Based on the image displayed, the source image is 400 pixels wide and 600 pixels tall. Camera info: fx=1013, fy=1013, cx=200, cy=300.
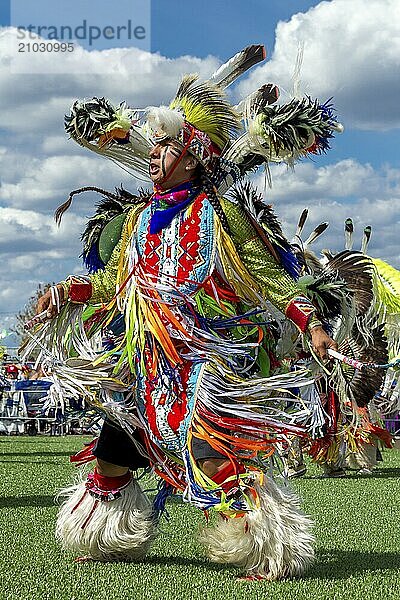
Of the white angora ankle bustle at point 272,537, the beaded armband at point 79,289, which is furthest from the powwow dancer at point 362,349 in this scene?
the beaded armband at point 79,289

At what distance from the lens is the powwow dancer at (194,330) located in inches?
167

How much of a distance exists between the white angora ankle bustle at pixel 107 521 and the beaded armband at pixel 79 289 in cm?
81

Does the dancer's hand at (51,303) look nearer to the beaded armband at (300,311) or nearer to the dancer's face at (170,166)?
the dancer's face at (170,166)

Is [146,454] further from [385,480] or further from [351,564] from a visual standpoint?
[385,480]

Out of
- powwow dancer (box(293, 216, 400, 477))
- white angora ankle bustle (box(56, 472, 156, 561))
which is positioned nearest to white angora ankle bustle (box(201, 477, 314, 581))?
white angora ankle bustle (box(56, 472, 156, 561))

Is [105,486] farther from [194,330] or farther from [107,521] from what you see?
[194,330]

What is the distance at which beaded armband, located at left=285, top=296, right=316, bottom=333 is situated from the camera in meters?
4.29

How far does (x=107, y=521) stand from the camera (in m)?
4.60

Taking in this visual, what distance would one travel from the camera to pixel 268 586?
4129 millimetres

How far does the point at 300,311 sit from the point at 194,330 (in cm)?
46

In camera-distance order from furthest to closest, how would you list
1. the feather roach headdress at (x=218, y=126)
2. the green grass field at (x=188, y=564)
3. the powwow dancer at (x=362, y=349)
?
the powwow dancer at (x=362, y=349) < the feather roach headdress at (x=218, y=126) < the green grass field at (x=188, y=564)

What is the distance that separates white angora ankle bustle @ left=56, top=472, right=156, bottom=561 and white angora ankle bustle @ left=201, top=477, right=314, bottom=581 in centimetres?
47

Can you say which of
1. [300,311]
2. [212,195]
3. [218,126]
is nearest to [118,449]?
[300,311]

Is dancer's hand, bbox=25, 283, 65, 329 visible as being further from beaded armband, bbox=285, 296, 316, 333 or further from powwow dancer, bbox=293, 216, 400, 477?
powwow dancer, bbox=293, 216, 400, 477
